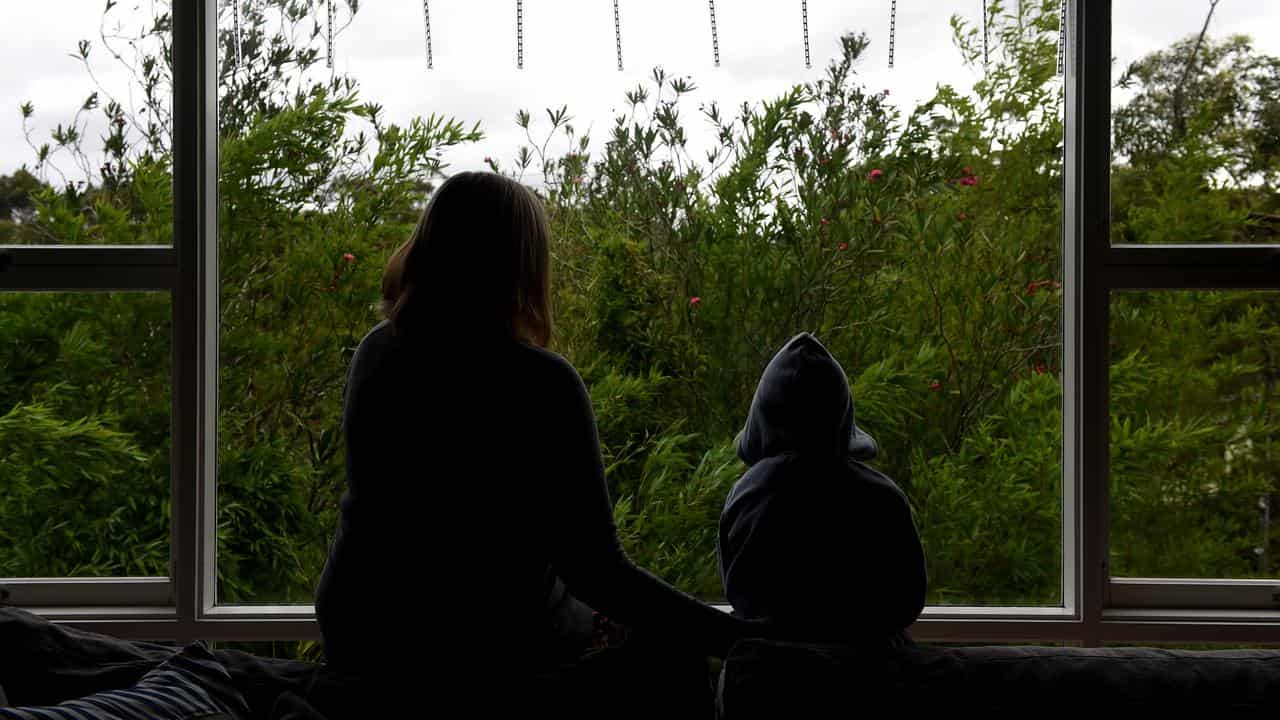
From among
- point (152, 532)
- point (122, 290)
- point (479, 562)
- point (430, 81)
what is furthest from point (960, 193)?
point (152, 532)

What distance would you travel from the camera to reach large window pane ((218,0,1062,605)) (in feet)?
7.28

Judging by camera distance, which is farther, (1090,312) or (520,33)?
(520,33)

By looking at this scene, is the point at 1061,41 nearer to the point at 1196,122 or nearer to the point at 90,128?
the point at 1196,122

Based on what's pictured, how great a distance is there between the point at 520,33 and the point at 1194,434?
76.5 inches

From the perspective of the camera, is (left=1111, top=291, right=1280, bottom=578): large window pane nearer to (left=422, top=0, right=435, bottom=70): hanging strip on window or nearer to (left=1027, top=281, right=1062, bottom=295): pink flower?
(left=1027, top=281, right=1062, bottom=295): pink flower

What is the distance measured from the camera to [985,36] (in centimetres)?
221

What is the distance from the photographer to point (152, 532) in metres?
2.27

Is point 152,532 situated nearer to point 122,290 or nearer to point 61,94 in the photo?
point 122,290

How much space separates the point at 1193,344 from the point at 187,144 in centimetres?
249

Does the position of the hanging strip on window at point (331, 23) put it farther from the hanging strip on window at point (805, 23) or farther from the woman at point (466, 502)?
the hanging strip on window at point (805, 23)

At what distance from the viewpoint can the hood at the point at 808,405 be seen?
1583mm

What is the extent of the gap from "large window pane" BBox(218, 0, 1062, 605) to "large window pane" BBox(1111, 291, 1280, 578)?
0.17 m

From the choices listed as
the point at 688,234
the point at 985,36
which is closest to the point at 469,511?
the point at 688,234

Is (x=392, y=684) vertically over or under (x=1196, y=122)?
under
